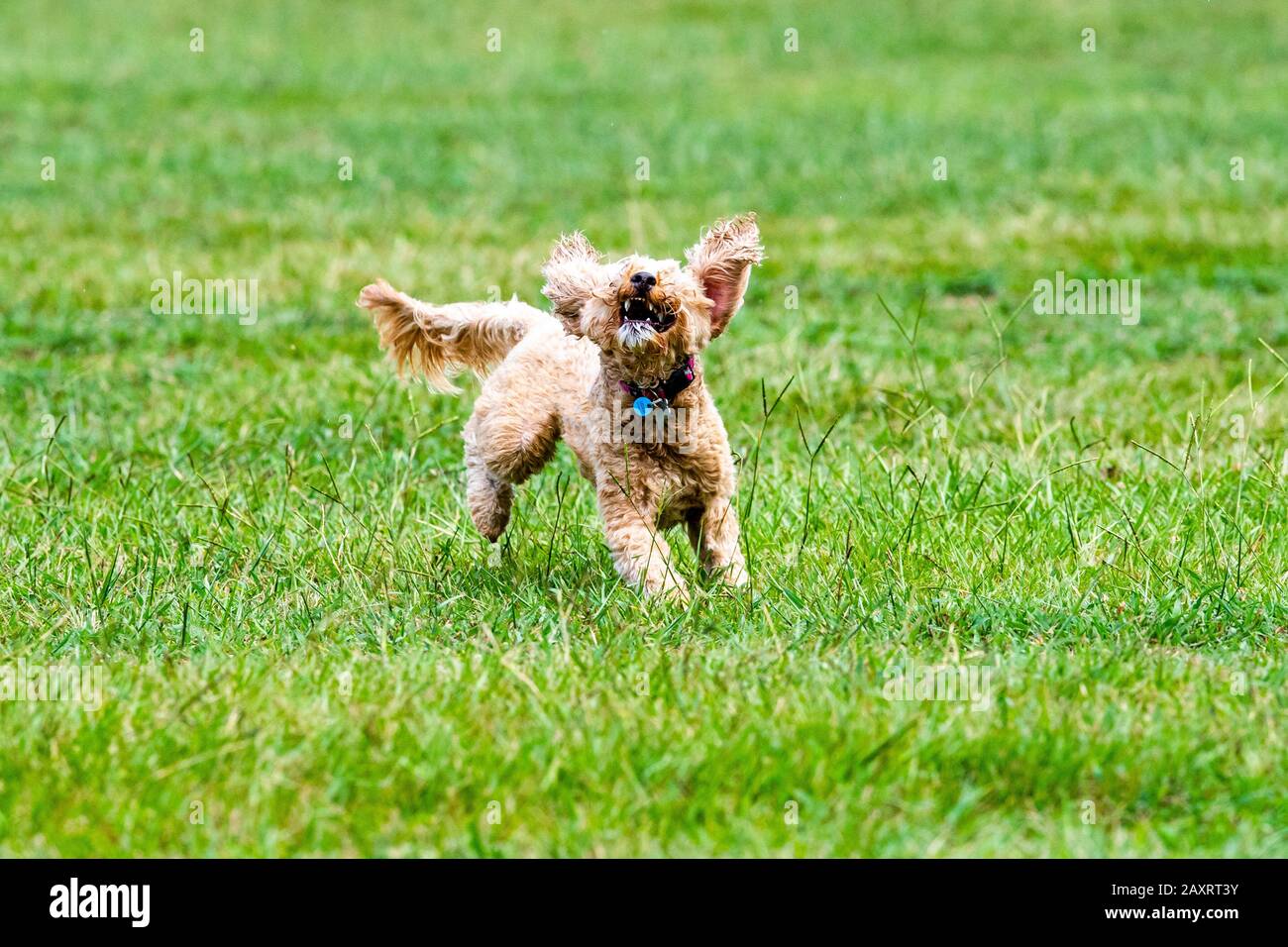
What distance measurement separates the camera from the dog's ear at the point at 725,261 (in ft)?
15.1

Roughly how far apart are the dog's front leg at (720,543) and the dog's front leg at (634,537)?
157 mm

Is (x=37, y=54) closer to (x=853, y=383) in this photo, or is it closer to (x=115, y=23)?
(x=115, y=23)

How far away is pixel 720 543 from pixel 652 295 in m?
0.88

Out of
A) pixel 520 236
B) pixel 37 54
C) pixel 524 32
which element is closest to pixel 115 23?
pixel 37 54

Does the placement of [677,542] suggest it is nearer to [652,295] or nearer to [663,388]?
[663,388]

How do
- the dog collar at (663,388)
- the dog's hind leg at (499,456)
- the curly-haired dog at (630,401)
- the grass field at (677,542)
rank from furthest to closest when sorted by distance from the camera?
the dog's hind leg at (499,456), the dog collar at (663,388), the curly-haired dog at (630,401), the grass field at (677,542)

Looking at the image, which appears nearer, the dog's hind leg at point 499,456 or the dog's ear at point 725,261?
the dog's ear at point 725,261

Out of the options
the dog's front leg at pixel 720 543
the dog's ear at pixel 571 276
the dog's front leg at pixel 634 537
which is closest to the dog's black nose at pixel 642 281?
the dog's ear at pixel 571 276

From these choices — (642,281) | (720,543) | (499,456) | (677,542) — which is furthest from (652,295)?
(677,542)

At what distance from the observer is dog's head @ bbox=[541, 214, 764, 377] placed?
4441 millimetres

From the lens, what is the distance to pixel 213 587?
16.7 feet

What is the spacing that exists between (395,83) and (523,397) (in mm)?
12695

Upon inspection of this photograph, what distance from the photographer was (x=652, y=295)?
173 inches

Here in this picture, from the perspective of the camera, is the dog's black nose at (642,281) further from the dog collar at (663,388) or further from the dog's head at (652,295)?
the dog collar at (663,388)
